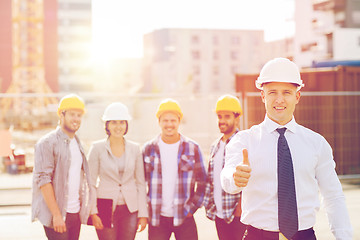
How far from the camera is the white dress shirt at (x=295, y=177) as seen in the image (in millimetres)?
2742

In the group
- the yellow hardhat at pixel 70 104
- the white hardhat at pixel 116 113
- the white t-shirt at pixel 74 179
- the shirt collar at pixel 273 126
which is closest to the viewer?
the shirt collar at pixel 273 126

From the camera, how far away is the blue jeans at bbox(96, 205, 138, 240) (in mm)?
4508

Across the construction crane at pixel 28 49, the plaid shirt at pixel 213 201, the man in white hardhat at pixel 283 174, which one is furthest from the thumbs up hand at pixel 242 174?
the construction crane at pixel 28 49

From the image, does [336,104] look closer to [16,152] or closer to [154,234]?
[16,152]

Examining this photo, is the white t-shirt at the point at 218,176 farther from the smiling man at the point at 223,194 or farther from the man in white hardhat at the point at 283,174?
the man in white hardhat at the point at 283,174

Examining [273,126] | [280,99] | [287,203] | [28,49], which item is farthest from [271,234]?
[28,49]

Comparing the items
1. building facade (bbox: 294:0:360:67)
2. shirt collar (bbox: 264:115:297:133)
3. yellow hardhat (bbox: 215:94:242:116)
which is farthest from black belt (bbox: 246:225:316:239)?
building facade (bbox: 294:0:360:67)

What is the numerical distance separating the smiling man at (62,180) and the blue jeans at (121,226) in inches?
10.7

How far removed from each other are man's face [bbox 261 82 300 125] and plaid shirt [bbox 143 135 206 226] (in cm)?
186

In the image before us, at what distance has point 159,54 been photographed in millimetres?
84062

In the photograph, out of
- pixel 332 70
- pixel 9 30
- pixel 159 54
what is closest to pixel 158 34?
pixel 159 54

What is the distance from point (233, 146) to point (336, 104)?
9.89 m

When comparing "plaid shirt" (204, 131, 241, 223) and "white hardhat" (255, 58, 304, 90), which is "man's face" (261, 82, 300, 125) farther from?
"plaid shirt" (204, 131, 241, 223)

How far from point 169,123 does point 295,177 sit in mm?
2040
